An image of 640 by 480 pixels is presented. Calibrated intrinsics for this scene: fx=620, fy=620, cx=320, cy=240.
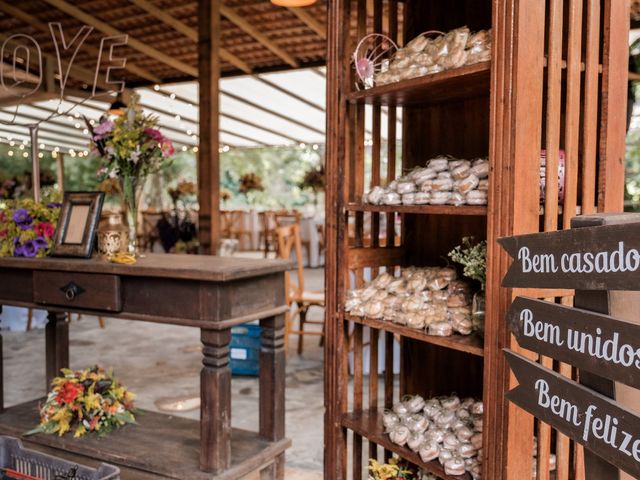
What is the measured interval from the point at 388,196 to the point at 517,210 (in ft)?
1.60

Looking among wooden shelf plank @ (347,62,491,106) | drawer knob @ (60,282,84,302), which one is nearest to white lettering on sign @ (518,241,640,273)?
wooden shelf plank @ (347,62,491,106)

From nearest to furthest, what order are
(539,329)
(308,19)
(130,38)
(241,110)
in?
(539,329) → (308,19) → (130,38) → (241,110)

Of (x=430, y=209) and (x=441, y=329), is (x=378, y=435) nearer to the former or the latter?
(x=441, y=329)

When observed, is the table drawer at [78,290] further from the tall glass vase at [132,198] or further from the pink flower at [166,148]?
the pink flower at [166,148]

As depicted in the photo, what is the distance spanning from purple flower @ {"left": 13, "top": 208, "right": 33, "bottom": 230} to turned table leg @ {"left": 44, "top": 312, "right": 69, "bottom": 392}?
0.63 metres

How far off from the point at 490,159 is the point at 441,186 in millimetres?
246

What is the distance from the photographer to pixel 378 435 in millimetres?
1995

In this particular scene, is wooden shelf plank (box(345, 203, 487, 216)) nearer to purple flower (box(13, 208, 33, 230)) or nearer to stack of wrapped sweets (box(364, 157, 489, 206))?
stack of wrapped sweets (box(364, 157, 489, 206))

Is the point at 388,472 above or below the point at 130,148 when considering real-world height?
below

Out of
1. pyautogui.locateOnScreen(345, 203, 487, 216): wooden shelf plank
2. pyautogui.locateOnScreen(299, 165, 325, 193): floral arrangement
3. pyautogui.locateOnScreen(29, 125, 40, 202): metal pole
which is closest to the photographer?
pyautogui.locateOnScreen(345, 203, 487, 216): wooden shelf plank

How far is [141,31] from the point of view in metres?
7.61

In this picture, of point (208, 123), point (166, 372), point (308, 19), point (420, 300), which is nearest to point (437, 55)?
point (420, 300)

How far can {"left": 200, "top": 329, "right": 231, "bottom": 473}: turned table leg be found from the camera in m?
2.20

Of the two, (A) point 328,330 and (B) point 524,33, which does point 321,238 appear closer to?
(A) point 328,330
